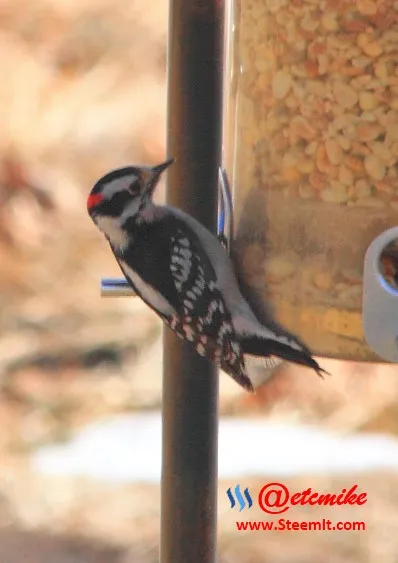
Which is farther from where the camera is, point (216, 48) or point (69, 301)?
point (69, 301)

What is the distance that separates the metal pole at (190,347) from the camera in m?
1.03

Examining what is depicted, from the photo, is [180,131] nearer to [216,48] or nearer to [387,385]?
[216,48]

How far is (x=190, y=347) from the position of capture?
1.08 m

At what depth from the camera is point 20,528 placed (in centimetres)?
204

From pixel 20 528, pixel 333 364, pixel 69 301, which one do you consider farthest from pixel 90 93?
pixel 20 528

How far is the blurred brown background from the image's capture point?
1988mm

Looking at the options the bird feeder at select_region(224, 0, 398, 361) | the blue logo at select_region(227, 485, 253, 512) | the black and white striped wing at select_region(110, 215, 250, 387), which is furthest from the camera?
the blue logo at select_region(227, 485, 253, 512)

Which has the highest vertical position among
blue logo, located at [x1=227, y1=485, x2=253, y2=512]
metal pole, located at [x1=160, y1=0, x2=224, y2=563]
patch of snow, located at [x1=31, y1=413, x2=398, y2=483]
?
metal pole, located at [x1=160, y1=0, x2=224, y2=563]

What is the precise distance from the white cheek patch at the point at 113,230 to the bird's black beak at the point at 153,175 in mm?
49

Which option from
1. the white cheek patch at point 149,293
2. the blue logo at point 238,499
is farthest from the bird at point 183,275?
the blue logo at point 238,499

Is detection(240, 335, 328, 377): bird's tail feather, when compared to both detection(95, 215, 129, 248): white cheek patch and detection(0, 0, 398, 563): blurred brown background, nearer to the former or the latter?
detection(95, 215, 129, 248): white cheek patch

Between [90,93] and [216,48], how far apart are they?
40.9 inches

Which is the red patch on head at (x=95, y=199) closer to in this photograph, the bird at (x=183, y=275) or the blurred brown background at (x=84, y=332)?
the bird at (x=183, y=275)

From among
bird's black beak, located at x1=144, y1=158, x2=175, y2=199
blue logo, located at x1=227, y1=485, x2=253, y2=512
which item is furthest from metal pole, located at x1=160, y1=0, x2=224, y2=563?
blue logo, located at x1=227, y1=485, x2=253, y2=512
